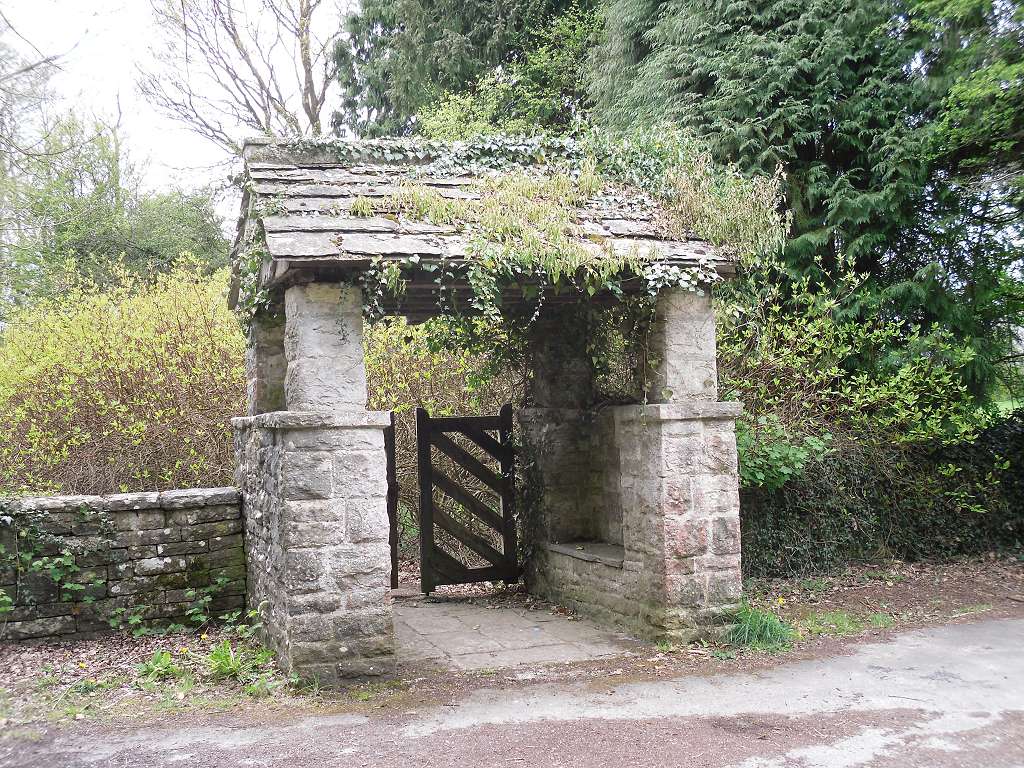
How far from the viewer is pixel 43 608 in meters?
6.42

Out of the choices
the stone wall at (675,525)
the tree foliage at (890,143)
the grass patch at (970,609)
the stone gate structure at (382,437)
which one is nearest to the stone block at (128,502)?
the stone gate structure at (382,437)

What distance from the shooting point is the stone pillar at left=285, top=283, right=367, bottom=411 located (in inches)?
213

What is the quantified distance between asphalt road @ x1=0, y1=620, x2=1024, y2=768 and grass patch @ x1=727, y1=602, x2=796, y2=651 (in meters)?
0.52

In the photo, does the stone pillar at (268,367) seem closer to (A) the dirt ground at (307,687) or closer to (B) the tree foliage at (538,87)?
(A) the dirt ground at (307,687)

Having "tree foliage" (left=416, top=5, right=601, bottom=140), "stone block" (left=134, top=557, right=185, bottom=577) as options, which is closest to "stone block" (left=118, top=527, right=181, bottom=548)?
"stone block" (left=134, top=557, right=185, bottom=577)

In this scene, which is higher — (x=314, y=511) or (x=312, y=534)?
(x=314, y=511)

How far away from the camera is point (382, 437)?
5.53 metres

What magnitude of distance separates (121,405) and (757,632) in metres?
7.05

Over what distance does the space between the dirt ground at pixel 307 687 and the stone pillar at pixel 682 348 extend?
186 centimetres

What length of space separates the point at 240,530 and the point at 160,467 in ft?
10.1

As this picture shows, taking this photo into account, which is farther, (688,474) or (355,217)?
(688,474)

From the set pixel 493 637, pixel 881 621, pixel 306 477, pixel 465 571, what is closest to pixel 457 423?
pixel 465 571

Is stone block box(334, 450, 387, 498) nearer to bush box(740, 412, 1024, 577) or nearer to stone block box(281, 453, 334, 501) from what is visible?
stone block box(281, 453, 334, 501)

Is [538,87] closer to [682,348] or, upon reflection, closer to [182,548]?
[682,348]
